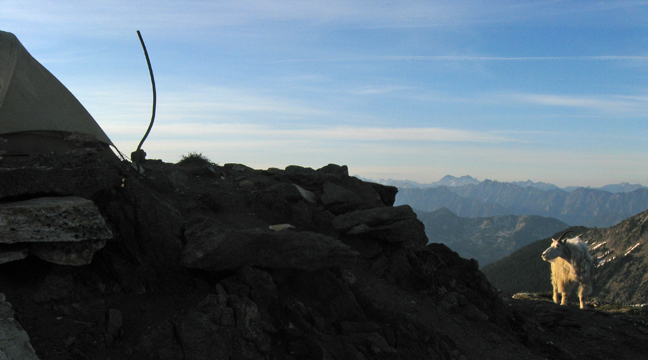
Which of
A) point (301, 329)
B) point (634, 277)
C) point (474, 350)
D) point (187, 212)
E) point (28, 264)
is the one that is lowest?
point (634, 277)

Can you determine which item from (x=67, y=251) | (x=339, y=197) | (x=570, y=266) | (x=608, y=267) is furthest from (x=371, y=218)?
(x=608, y=267)

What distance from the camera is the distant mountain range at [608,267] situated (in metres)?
82.6

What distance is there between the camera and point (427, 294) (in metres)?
10.7

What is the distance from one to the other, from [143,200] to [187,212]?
166 centimetres

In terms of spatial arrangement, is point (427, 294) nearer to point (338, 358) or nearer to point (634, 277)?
point (338, 358)

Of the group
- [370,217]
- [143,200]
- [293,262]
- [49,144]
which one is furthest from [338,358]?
[49,144]

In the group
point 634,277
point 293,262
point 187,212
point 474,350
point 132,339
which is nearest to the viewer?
point 132,339

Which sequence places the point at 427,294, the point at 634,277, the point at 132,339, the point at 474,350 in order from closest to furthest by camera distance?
the point at 132,339 < the point at 474,350 < the point at 427,294 < the point at 634,277

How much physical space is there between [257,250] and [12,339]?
399 centimetres

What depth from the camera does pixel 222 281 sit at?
7.73 m

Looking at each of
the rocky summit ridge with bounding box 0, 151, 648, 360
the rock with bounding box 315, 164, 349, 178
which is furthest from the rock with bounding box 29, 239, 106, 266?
the rock with bounding box 315, 164, 349, 178

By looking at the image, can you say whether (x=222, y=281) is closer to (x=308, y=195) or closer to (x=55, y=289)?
(x=55, y=289)

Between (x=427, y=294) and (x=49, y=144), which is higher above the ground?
(x=49, y=144)

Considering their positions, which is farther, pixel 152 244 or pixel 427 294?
pixel 427 294
